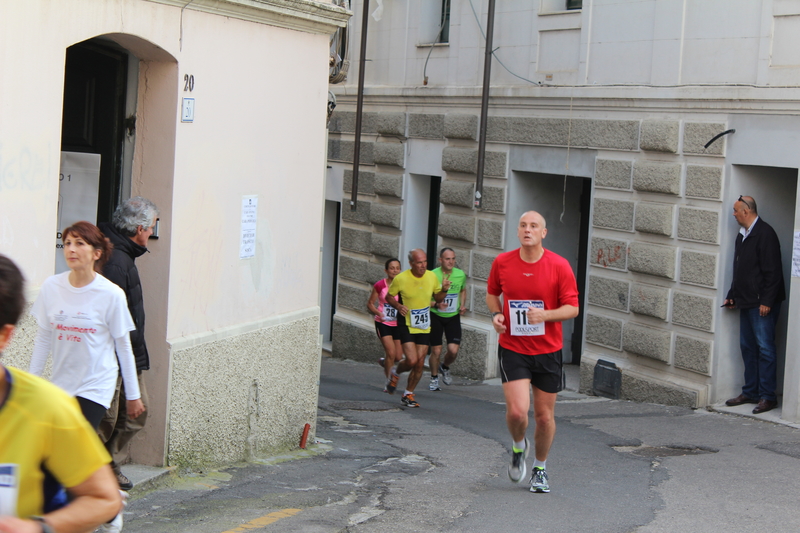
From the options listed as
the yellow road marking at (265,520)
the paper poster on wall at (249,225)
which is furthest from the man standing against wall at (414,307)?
the yellow road marking at (265,520)

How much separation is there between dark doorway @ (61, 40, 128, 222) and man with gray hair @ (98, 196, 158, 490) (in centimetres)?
109

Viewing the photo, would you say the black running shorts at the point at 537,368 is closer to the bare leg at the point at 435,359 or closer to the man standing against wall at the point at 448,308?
the man standing against wall at the point at 448,308

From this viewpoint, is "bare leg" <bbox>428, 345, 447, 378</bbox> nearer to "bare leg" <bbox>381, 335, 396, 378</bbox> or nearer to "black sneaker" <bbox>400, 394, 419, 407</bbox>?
"bare leg" <bbox>381, 335, 396, 378</bbox>

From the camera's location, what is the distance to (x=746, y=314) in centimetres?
1027

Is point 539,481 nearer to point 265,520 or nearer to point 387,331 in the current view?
point 265,520

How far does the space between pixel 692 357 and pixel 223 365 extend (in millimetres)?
5753

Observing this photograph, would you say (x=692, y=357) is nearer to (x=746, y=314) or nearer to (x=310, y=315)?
(x=746, y=314)

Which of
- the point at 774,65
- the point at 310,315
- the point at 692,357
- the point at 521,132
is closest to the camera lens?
the point at 310,315

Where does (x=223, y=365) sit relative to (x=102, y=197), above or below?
below

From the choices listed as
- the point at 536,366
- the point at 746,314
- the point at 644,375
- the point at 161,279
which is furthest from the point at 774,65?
the point at 161,279

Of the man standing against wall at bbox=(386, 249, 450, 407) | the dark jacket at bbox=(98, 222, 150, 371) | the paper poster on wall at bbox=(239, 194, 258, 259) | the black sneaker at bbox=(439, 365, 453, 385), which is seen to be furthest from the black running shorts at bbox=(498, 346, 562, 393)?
the black sneaker at bbox=(439, 365, 453, 385)

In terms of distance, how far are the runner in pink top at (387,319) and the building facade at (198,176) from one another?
356 cm

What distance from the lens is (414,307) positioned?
11250mm

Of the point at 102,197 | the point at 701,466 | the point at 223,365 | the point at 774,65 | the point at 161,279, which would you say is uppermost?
the point at 774,65
